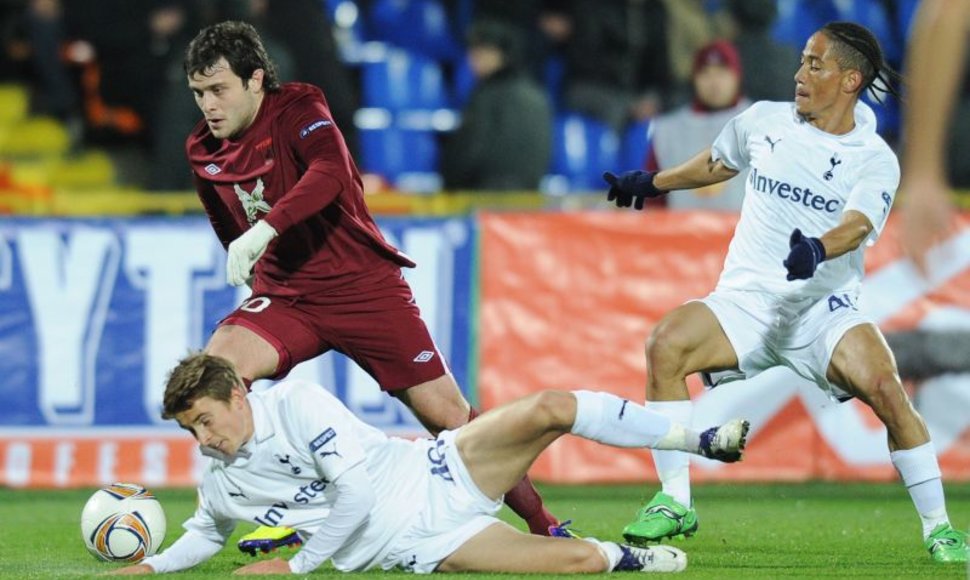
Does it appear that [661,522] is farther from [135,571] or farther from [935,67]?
[935,67]

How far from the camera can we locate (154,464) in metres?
10.0

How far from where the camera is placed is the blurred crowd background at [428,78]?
12.1 m

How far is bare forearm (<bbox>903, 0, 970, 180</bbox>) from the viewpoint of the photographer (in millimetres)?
2662

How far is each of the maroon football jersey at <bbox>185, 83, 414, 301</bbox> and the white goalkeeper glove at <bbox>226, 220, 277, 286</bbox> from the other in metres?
0.45

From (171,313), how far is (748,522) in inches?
153

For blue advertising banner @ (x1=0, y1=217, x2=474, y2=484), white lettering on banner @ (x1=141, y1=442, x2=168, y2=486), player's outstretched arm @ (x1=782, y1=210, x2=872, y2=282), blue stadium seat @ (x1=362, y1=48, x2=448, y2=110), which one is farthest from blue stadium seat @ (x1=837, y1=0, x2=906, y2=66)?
player's outstretched arm @ (x1=782, y1=210, x2=872, y2=282)

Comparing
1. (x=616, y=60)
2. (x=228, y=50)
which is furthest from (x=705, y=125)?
(x=228, y=50)

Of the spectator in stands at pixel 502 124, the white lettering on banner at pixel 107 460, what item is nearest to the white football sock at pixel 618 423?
the white lettering on banner at pixel 107 460

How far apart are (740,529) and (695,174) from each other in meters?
1.78

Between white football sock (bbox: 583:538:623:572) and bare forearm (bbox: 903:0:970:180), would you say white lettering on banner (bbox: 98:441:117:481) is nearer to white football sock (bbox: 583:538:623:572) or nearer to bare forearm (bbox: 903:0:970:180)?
white football sock (bbox: 583:538:623:572)

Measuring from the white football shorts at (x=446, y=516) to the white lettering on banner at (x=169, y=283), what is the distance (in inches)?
185

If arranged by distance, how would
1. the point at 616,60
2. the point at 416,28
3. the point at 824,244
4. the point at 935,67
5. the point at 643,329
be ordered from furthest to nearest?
the point at 416,28 < the point at 616,60 < the point at 643,329 < the point at 824,244 < the point at 935,67

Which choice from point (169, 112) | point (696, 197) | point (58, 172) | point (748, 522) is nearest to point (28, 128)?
point (58, 172)

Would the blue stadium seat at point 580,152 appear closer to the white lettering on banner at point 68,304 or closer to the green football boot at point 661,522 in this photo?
the white lettering on banner at point 68,304
